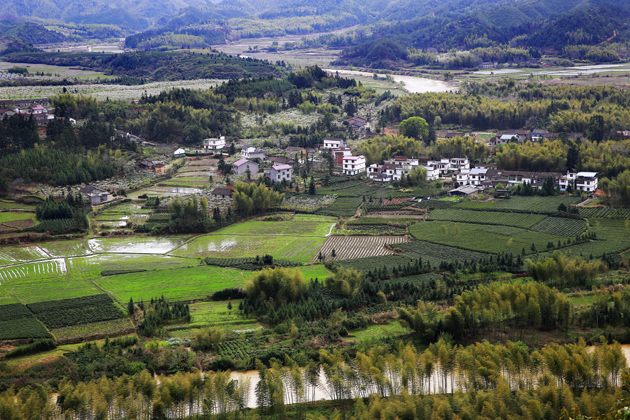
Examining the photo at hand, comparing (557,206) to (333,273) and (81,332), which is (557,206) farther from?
(81,332)

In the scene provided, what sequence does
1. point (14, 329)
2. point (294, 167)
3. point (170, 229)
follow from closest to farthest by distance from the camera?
point (14, 329) → point (170, 229) → point (294, 167)

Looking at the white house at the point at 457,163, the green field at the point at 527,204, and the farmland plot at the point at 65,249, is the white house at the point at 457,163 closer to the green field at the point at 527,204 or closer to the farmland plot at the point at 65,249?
the green field at the point at 527,204

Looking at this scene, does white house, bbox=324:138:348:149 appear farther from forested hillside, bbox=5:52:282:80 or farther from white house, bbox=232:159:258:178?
forested hillside, bbox=5:52:282:80

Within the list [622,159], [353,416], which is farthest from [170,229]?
[622,159]

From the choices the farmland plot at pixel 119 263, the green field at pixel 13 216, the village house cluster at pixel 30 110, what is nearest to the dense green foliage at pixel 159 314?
the farmland plot at pixel 119 263

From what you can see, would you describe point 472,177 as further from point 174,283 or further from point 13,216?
point 13,216

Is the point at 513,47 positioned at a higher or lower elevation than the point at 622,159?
higher

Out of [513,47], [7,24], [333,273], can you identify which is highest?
[7,24]

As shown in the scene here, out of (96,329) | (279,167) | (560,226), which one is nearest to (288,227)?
(279,167)
